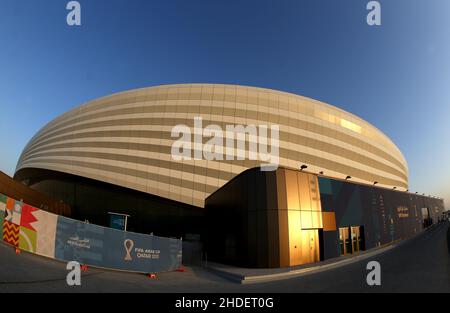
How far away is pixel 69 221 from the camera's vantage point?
10.9 m

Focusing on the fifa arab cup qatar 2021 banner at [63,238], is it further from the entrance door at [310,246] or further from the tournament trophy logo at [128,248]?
the entrance door at [310,246]

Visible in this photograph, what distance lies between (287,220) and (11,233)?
45.9ft

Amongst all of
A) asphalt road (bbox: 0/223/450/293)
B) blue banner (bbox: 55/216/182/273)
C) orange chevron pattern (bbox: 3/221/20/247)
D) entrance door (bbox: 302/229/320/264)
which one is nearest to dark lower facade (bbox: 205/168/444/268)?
entrance door (bbox: 302/229/320/264)

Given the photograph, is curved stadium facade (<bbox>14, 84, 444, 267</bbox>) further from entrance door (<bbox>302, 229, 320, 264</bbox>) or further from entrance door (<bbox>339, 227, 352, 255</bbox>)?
entrance door (<bbox>302, 229, 320, 264</bbox>)

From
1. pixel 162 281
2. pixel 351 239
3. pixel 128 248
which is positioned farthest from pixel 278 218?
pixel 351 239

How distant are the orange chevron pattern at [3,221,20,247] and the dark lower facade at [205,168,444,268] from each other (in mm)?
11661

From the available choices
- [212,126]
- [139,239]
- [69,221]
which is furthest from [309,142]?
[69,221]

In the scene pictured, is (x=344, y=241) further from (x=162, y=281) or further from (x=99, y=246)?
(x=99, y=246)

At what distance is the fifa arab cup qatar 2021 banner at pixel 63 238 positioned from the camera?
34.8ft

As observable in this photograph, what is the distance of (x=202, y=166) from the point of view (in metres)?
29.0

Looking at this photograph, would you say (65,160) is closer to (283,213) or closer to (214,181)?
(214,181)

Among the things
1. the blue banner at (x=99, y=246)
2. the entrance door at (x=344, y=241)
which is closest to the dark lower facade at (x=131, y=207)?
the entrance door at (x=344, y=241)

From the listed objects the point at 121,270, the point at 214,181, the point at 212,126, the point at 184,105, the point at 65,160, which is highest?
the point at 184,105
